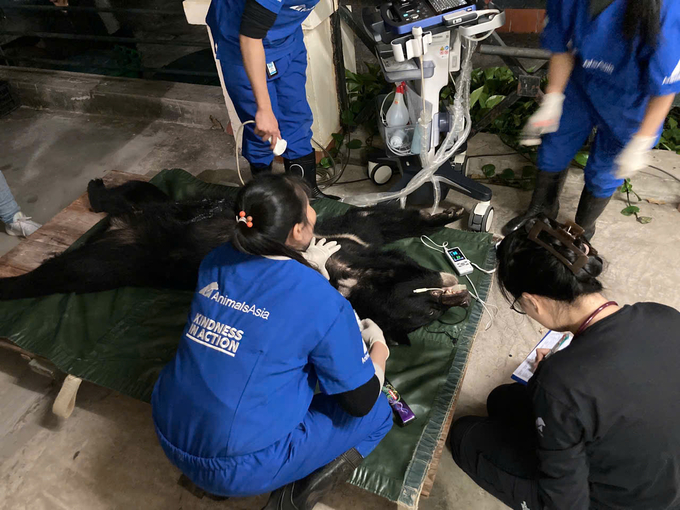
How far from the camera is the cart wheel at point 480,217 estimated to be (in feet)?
7.54

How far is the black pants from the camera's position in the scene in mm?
1324

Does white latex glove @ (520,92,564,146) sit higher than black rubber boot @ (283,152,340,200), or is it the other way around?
white latex glove @ (520,92,564,146)

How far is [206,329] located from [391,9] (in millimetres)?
1445

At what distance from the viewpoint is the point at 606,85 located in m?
1.70

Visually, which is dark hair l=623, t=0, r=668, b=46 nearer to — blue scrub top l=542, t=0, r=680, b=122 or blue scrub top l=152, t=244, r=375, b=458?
blue scrub top l=542, t=0, r=680, b=122

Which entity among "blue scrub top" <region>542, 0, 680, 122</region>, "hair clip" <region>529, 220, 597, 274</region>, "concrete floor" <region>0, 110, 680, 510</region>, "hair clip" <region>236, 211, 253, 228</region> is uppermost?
"blue scrub top" <region>542, 0, 680, 122</region>

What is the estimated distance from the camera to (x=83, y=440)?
1.79 metres

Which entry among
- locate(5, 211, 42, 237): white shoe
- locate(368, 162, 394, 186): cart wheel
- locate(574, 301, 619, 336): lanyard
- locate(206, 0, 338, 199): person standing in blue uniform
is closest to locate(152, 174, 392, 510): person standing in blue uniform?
locate(574, 301, 619, 336): lanyard

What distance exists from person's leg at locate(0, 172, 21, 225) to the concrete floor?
0.51 ft

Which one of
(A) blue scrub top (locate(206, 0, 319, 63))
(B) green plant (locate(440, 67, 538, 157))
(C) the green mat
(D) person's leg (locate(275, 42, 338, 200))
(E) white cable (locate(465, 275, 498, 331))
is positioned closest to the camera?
(C) the green mat

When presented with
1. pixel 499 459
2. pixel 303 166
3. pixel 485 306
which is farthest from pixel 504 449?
pixel 303 166

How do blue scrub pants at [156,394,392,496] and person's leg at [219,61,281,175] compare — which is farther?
person's leg at [219,61,281,175]

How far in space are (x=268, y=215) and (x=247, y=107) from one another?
1.10 metres

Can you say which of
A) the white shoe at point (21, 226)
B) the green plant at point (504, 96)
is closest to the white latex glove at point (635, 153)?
the green plant at point (504, 96)
